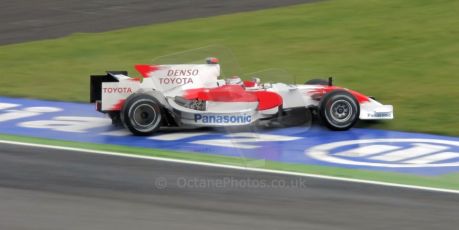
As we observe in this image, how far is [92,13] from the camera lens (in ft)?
73.9

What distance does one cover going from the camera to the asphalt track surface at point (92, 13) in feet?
68.3

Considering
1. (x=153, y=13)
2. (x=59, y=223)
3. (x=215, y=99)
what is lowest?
Answer: (x=59, y=223)

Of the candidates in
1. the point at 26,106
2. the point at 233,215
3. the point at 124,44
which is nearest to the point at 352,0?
the point at 124,44

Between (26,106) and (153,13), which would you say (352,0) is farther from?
(26,106)

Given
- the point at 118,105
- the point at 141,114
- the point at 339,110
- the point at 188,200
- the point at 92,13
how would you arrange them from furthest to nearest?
the point at 92,13 < the point at 339,110 < the point at 118,105 < the point at 141,114 < the point at 188,200

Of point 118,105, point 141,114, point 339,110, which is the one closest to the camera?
point 141,114

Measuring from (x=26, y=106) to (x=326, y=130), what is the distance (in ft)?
14.6

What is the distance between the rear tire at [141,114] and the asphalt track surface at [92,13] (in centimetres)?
795

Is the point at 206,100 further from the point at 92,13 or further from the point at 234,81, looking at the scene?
the point at 92,13

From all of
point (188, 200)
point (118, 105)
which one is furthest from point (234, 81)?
point (188, 200)

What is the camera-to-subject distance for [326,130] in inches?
508

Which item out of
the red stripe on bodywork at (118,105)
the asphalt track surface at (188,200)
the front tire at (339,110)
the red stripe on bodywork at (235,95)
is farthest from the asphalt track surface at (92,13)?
the asphalt track surface at (188,200)

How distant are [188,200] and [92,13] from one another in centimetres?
1366

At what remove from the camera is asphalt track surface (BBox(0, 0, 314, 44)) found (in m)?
20.8
